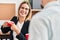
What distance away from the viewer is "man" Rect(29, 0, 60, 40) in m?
0.80

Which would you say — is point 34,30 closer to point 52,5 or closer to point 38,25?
point 38,25

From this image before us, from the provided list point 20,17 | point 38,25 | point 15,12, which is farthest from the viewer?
point 15,12

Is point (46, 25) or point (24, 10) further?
point (24, 10)

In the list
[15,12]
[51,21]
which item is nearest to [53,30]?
[51,21]

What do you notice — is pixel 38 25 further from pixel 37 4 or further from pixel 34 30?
pixel 37 4

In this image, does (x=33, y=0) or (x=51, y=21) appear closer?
(x=51, y=21)

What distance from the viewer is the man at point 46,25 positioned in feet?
2.61

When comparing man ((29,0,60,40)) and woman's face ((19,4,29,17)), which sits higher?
man ((29,0,60,40))

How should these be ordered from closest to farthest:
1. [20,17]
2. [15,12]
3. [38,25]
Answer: [38,25]
[20,17]
[15,12]

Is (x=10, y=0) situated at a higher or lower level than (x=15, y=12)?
higher

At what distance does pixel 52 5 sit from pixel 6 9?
2708 mm

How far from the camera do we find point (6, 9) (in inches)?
138

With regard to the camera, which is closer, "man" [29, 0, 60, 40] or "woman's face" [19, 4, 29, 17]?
"man" [29, 0, 60, 40]

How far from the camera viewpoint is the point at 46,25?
2.62 feet
